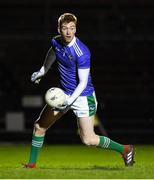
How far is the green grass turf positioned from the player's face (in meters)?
1.54

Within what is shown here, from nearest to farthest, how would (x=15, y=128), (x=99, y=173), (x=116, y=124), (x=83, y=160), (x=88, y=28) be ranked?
(x=99, y=173)
(x=83, y=160)
(x=15, y=128)
(x=116, y=124)
(x=88, y=28)

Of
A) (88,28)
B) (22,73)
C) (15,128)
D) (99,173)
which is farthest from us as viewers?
(88,28)

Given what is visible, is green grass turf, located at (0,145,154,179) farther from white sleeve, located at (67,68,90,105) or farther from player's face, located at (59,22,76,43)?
player's face, located at (59,22,76,43)

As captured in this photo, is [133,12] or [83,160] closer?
[83,160]

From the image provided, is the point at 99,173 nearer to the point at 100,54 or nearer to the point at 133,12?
the point at 100,54

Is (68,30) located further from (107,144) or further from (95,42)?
(95,42)

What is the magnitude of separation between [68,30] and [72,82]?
649mm

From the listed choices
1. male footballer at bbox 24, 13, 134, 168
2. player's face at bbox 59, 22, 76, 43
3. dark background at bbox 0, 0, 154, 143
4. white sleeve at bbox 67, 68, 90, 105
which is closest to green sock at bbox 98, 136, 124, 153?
male footballer at bbox 24, 13, 134, 168

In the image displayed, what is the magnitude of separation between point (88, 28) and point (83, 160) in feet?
43.0

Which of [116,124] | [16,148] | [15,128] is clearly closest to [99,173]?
[16,148]

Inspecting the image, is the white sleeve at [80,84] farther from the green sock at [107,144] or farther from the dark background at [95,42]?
the dark background at [95,42]

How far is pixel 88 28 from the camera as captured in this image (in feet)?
83.2

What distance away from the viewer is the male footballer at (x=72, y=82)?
9031mm

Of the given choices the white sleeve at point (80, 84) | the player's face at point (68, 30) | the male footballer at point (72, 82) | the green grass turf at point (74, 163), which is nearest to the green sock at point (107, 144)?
the male footballer at point (72, 82)
